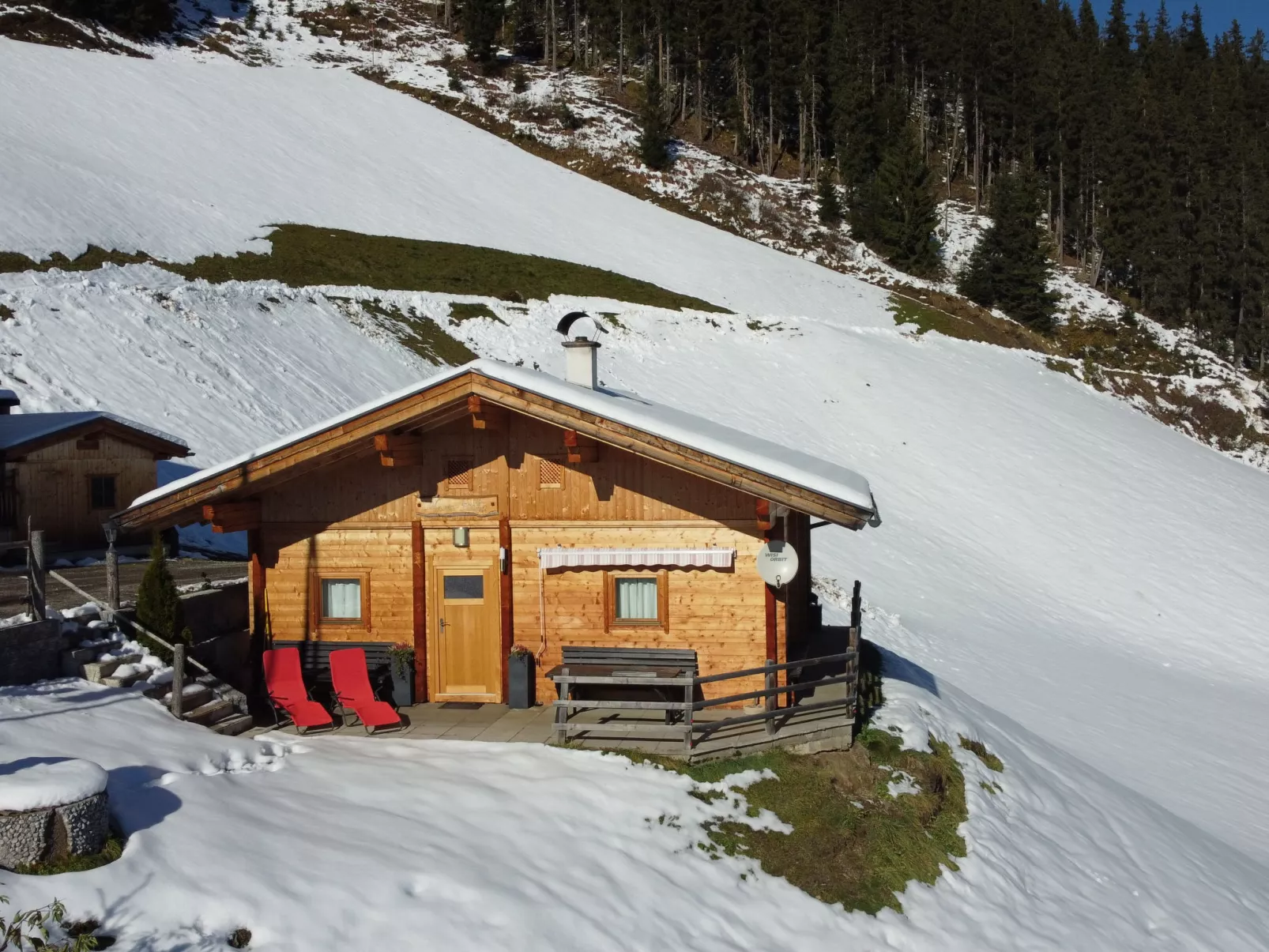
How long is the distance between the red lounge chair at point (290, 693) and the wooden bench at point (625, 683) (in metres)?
3.09

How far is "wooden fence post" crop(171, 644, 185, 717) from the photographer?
11156mm

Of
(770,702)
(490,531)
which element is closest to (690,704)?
(770,702)

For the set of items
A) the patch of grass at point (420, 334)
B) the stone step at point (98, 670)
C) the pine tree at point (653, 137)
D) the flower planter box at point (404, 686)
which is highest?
the pine tree at point (653, 137)

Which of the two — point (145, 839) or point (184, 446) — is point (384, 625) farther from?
point (184, 446)

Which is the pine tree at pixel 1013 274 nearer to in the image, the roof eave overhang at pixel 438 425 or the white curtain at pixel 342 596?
the roof eave overhang at pixel 438 425

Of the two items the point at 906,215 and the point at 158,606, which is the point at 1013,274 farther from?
the point at 158,606

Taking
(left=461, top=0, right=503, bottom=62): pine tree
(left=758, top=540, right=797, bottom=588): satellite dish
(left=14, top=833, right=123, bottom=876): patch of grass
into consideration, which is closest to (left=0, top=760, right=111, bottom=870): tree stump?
(left=14, top=833, right=123, bottom=876): patch of grass

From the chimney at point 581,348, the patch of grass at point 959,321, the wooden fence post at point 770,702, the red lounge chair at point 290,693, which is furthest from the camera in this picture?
the patch of grass at point 959,321

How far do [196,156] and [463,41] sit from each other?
131ft

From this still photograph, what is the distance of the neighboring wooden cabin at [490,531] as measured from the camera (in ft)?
42.1

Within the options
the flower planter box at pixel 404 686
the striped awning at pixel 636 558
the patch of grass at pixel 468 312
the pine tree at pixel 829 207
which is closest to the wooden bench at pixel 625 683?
the striped awning at pixel 636 558

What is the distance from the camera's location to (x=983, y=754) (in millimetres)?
14281

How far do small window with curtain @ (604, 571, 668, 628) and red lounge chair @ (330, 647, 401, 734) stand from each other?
3191mm

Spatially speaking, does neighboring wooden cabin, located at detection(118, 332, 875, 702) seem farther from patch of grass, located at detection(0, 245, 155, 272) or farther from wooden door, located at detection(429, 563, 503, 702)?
patch of grass, located at detection(0, 245, 155, 272)
